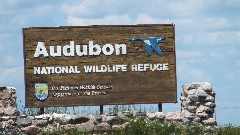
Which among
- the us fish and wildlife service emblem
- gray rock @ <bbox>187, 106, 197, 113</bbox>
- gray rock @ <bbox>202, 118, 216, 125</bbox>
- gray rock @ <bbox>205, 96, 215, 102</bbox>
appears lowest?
gray rock @ <bbox>202, 118, 216, 125</bbox>

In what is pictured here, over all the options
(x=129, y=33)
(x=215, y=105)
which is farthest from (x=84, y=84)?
(x=215, y=105)

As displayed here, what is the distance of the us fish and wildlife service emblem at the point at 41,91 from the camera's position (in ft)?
84.7

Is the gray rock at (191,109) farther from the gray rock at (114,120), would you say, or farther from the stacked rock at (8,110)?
the stacked rock at (8,110)

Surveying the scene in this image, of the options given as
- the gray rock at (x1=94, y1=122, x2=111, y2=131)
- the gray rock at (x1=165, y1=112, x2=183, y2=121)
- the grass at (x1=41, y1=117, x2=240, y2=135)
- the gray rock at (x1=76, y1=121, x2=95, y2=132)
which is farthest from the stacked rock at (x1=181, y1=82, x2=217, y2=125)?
the gray rock at (x1=76, y1=121, x2=95, y2=132)

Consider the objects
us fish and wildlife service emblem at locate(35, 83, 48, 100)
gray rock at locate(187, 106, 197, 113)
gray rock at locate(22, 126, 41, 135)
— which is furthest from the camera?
us fish and wildlife service emblem at locate(35, 83, 48, 100)

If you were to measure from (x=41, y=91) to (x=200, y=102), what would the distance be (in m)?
6.04

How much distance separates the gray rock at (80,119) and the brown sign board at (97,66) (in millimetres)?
1708

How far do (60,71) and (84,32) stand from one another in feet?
5.79

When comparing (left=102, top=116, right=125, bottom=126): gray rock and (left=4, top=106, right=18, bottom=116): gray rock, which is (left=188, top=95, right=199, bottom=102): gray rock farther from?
(left=4, top=106, right=18, bottom=116): gray rock

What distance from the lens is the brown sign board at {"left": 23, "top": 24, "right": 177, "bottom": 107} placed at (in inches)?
1019

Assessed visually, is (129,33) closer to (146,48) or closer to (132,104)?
(146,48)

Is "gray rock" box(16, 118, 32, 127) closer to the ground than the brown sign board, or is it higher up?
closer to the ground

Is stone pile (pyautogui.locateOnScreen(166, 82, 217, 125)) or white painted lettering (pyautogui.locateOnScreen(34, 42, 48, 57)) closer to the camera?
stone pile (pyautogui.locateOnScreen(166, 82, 217, 125))

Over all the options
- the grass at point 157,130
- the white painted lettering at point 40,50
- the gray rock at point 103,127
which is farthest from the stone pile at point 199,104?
the white painted lettering at point 40,50
